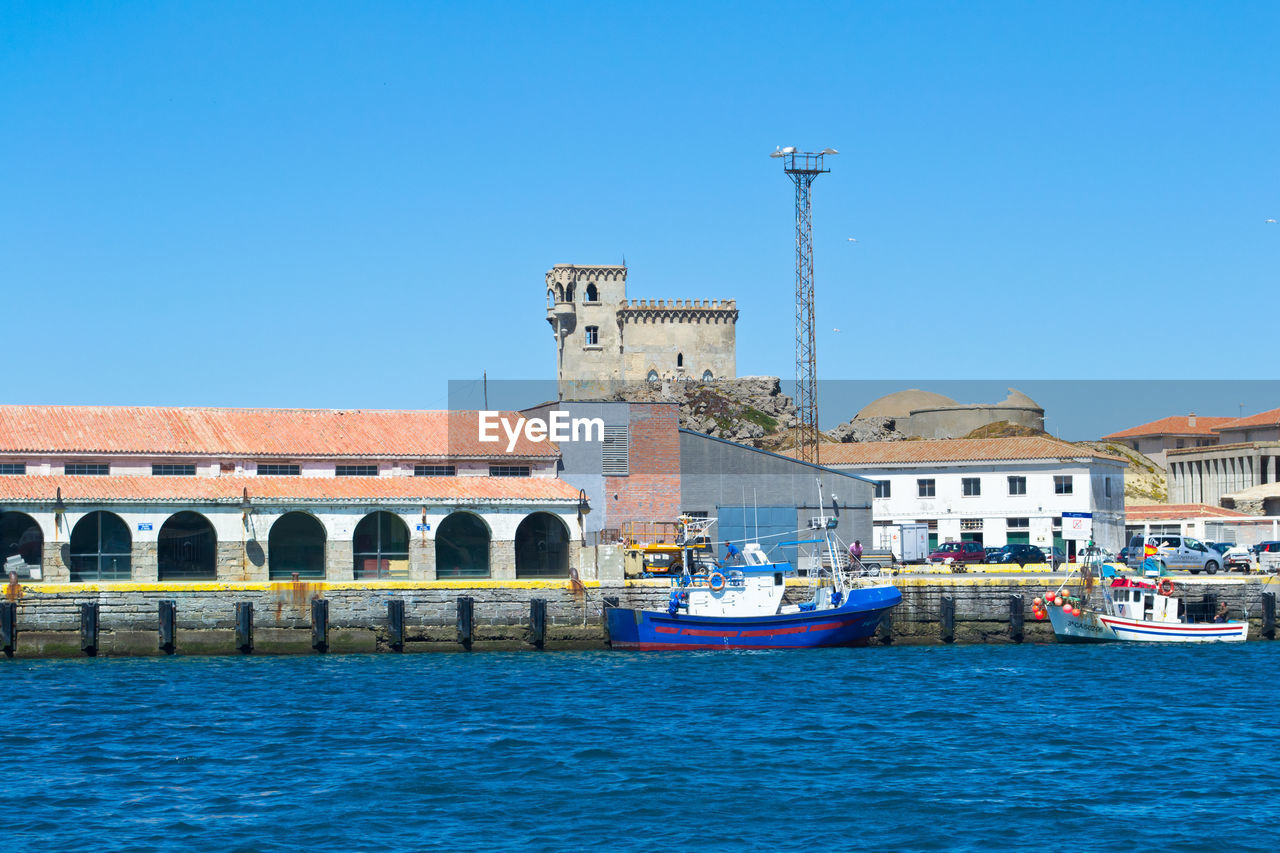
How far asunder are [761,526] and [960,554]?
8109 mm

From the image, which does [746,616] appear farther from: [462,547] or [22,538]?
[22,538]

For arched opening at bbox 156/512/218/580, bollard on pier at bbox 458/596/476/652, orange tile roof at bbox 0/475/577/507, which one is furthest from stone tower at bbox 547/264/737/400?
bollard on pier at bbox 458/596/476/652

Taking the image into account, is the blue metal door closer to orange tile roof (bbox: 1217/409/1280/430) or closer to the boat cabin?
the boat cabin

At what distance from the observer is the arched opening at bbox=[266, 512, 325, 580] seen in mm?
50562

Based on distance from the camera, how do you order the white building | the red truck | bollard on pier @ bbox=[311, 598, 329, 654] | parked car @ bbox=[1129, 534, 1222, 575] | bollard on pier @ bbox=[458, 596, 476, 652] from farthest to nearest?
the white building
the red truck
parked car @ bbox=[1129, 534, 1222, 575]
bollard on pier @ bbox=[458, 596, 476, 652]
bollard on pier @ bbox=[311, 598, 329, 654]

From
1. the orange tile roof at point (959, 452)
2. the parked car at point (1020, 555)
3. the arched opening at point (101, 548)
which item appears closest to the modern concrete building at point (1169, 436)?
the orange tile roof at point (959, 452)

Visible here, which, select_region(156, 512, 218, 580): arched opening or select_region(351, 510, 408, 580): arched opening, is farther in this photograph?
select_region(351, 510, 408, 580): arched opening

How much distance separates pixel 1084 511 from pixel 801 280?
1881cm

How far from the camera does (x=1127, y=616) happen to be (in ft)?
156

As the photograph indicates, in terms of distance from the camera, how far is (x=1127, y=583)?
47688mm

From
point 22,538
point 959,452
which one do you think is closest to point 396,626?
point 22,538

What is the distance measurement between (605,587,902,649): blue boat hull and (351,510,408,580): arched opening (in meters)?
9.26

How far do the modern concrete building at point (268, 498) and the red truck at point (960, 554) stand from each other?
1534cm

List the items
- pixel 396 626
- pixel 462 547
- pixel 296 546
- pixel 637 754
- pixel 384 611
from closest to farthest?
pixel 637 754 < pixel 396 626 < pixel 384 611 < pixel 296 546 < pixel 462 547
